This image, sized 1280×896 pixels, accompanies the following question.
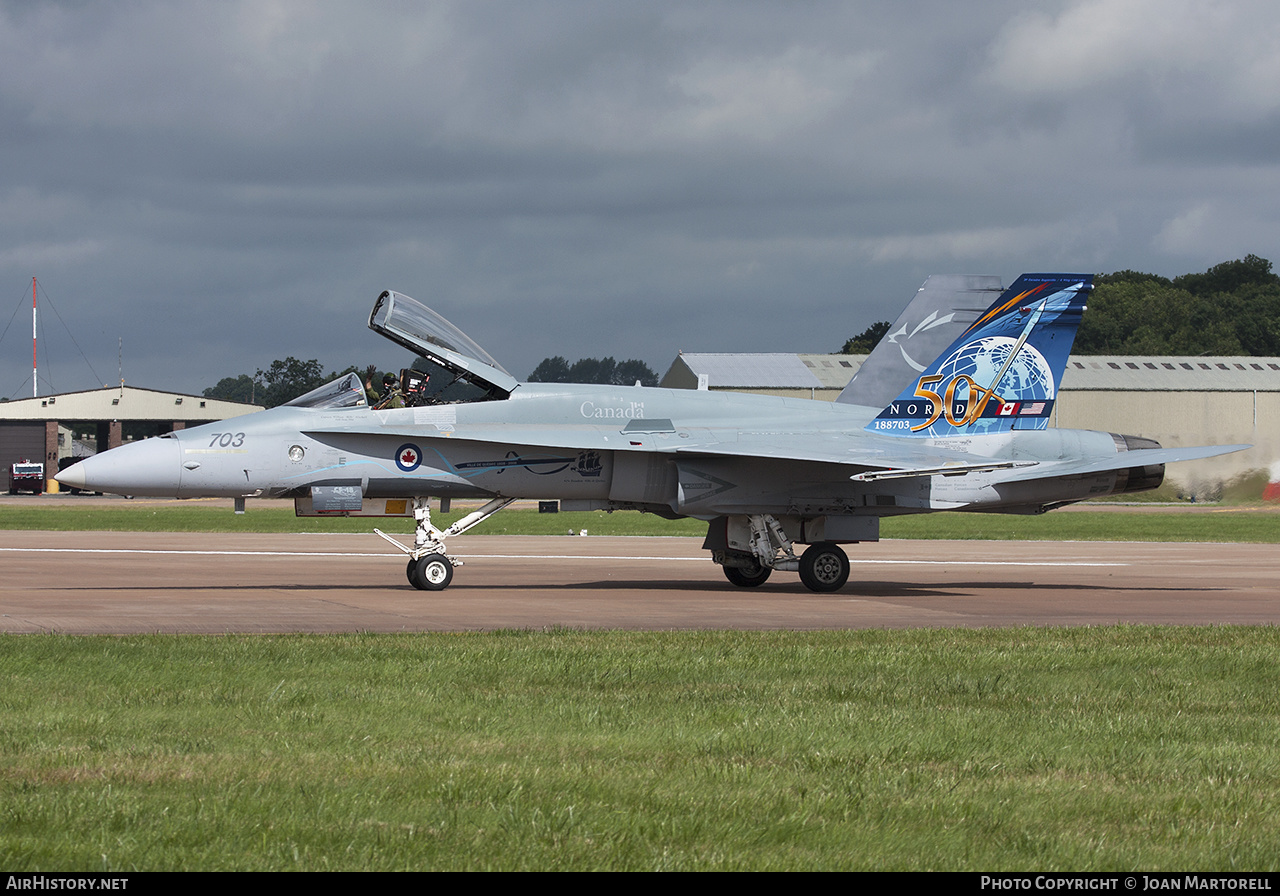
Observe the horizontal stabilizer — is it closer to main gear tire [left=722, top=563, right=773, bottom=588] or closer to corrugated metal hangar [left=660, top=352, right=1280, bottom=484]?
main gear tire [left=722, top=563, right=773, bottom=588]

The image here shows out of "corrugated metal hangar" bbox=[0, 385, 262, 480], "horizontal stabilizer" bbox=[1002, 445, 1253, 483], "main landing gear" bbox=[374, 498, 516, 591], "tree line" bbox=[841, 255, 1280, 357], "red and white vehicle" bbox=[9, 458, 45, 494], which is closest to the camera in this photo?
"main landing gear" bbox=[374, 498, 516, 591]

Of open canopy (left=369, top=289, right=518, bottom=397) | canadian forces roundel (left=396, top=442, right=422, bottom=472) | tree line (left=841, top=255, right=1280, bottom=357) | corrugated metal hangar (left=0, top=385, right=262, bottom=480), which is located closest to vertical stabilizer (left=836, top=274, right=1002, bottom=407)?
open canopy (left=369, top=289, right=518, bottom=397)

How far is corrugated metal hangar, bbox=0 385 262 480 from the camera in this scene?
7869 centimetres

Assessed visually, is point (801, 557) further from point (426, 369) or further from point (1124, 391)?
point (1124, 391)

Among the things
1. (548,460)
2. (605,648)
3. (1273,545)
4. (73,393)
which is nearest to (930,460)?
(548,460)

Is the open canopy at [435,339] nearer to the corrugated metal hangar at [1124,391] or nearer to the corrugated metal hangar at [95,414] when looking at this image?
the corrugated metal hangar at [1124,391]

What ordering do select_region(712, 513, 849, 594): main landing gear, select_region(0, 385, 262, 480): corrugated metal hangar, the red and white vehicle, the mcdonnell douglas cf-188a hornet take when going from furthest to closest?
select_region(0, 385, 262, 480): corrugated metal hangar → the red and white vehicle → select_region(712, 513, 849, 594): main landing gear → the mcdonnell douglas cf-188a hornet

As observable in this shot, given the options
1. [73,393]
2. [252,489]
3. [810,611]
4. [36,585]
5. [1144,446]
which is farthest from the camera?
[73,393]

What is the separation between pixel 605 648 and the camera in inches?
423

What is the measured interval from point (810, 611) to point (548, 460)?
430cm

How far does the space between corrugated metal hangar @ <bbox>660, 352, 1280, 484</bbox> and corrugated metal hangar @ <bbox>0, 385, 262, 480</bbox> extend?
28501 millimetres

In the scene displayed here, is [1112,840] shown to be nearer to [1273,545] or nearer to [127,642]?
[127,642]

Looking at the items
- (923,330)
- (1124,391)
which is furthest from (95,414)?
(923,330)

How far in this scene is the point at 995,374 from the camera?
60.7 ft
